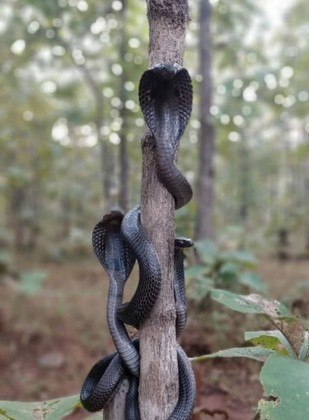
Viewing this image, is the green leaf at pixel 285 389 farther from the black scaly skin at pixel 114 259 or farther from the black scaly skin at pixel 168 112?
the black scaly skin at pixel 168 112

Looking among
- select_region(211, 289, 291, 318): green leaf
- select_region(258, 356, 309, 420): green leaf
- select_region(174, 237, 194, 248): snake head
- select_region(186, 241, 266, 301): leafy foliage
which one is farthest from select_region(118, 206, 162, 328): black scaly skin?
select_region(186, 241, 266, 301): leafy foliage

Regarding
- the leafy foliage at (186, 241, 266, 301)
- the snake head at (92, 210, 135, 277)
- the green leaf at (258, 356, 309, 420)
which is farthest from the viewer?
the leafy foliage at (186, 241, 266, 301)

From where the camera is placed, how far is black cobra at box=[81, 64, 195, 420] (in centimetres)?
189

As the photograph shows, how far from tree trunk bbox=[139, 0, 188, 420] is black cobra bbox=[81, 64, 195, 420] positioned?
0.04 m

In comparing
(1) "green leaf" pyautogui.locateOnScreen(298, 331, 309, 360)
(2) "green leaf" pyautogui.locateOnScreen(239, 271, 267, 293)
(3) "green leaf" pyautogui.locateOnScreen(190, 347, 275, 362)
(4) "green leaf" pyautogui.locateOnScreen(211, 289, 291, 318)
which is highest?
(4) "green leaf" pyautogui.locateOnScreen(211, 289, 291, 318)

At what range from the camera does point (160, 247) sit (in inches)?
75.5

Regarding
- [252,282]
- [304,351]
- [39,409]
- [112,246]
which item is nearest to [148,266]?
[112,246]

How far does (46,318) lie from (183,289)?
614cm

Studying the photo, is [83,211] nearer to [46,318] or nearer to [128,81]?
[46,318]

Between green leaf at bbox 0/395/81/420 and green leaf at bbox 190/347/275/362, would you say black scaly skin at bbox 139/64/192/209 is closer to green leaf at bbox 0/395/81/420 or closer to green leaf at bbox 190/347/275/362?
green leaf at bbox 190/347/275/362

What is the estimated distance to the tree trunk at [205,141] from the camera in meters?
6.68

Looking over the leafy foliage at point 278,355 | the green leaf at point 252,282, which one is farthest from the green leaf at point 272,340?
the green leaf at point 252,282

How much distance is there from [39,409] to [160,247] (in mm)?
1048

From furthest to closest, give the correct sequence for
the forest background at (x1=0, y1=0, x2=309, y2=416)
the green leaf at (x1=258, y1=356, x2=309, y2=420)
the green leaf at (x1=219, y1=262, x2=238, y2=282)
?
the forest background at (x1=0, y1=0, x2=309, y2=416), the green leaf at (x1=219, y1=262, x2=238, y2=282), the green leaf at (x1=258, y1=356, x2=309, y2=420)
